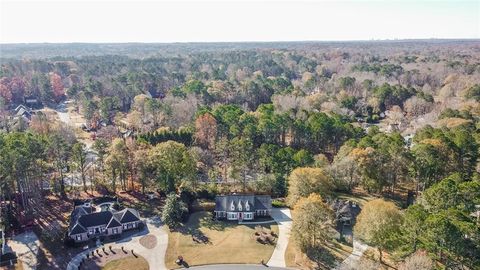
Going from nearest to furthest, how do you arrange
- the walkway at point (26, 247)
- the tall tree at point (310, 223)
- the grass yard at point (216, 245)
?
1. the walkway at point (26, 247)
2. the tall tree at point (310, 223)
3. the grass yard at point (216, 245)

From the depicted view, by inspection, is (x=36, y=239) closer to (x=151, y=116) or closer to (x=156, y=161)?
(x=156, y=161)

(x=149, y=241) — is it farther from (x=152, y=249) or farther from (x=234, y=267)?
(x=234, y=267)

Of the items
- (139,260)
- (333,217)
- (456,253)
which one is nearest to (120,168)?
(139,260)

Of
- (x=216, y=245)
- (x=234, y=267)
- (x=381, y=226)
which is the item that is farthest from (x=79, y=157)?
(x=381, y=226)

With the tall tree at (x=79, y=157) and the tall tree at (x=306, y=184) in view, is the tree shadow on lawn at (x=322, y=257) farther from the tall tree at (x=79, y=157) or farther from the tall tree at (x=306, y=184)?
the tall tree at (x=79, y=157)

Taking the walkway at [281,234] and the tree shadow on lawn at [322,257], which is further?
the walkway at [281,234]

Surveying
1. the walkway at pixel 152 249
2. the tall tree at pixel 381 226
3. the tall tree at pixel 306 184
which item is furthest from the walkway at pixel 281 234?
the walkway at pixel 152 249

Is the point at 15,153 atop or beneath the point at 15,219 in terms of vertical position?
atop
